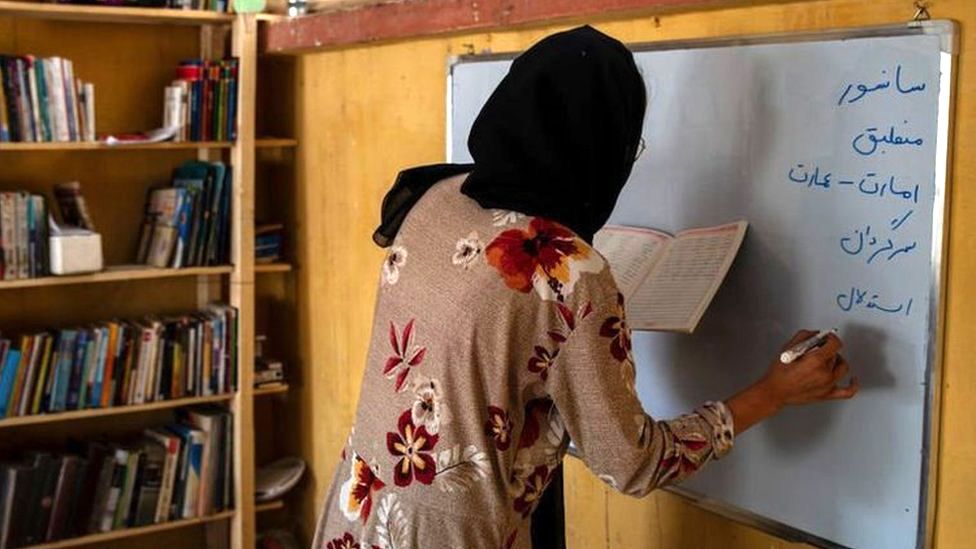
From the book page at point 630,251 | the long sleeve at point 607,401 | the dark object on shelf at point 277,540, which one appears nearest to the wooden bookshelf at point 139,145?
the dark object on shelf at point 277,540

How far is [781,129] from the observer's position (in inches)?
74.3

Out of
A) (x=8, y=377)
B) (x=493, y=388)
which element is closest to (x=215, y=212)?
(x=8, y=377)

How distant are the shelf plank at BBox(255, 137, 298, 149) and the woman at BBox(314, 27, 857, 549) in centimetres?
172

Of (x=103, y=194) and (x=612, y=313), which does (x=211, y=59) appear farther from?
(x=612, y=313)

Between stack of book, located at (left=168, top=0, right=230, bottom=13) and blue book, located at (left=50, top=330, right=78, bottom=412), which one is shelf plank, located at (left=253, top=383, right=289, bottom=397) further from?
stack of book, located at (left=168, top=0, right=230, bottom=13)

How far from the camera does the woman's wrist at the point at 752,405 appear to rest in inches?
68.6

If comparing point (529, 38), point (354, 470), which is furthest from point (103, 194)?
point (354, 470)

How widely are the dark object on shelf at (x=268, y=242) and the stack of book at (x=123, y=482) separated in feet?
1.52

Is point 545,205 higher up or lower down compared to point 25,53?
lower down

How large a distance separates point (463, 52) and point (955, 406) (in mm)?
1402

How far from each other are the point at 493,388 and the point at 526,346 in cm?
8

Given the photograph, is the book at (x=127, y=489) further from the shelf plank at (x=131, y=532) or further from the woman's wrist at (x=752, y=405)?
the woman's wrist at (x=752, y=405)

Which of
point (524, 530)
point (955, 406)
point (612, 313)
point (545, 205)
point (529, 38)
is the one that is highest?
point (529, 38)

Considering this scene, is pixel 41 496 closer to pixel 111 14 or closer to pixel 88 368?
pixel 88 368
